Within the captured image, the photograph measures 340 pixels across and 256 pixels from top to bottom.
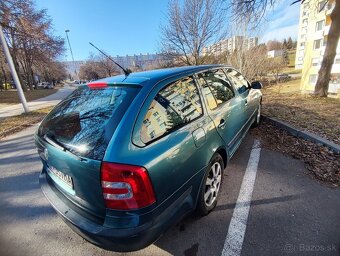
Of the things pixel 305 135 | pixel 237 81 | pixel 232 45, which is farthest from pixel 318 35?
pixel 237 81

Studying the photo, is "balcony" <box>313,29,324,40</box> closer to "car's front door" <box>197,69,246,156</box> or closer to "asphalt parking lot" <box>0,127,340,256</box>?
"car's front door" <box>197,69,246,156</box>

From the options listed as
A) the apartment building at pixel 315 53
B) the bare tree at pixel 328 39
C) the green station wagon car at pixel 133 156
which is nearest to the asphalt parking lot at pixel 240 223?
the green station wagon car at pixel 133 156

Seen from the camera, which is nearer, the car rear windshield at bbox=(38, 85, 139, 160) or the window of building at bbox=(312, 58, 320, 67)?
the car rear windshield at bbox=(38, 85, 139, 160)

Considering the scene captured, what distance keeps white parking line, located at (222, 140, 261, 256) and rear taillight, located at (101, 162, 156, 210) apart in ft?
3.50

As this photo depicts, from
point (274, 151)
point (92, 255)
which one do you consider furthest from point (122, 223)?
point (274, 151)

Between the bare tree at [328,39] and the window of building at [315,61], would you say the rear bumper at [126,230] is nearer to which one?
the bare tree at [328,39]

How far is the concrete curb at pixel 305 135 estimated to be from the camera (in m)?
3.71

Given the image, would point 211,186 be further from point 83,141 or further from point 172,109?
point 83,141

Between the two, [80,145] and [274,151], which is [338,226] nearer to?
[274,151]

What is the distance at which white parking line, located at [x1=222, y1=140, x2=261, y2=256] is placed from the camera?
2.03 metres

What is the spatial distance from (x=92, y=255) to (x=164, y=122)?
1516 millimetres

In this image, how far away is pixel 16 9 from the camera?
1388 cm

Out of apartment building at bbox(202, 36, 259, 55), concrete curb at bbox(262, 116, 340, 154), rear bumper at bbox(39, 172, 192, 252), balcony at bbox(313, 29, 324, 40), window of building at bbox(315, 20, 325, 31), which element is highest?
window of building at bbox(315, 20, 325, 31)

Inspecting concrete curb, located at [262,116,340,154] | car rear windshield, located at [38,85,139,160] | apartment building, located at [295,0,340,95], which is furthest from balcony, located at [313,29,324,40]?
car rear windshield, located at [38,85,139,160]
